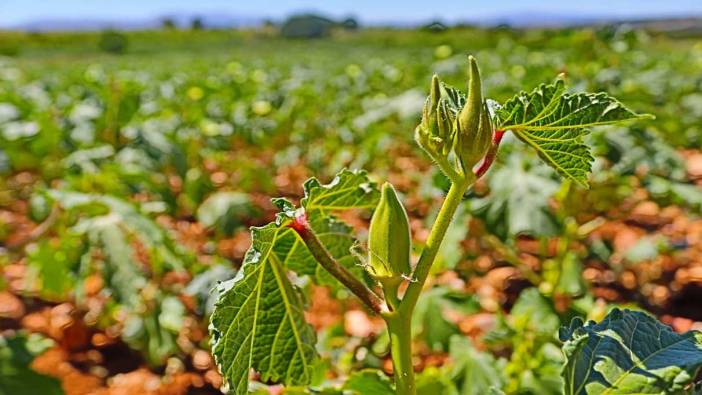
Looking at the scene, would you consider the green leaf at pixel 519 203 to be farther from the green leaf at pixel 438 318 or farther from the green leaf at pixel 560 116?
the green leaf at pixel 560 116

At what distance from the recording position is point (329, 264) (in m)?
0.86

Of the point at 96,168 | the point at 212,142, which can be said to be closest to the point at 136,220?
the point at 96,168

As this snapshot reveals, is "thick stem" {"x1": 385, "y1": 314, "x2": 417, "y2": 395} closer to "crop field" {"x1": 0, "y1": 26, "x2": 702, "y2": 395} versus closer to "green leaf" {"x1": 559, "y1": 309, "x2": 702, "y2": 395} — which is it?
"crop field" {"x1": 0, "y1": 26, "x2": 702, "y2": 395}

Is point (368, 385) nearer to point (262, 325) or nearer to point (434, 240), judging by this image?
point (262, 325)

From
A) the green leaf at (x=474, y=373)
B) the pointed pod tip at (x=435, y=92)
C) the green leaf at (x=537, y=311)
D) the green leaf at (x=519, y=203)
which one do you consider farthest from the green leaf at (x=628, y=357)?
the green leaf at (x=519, y=203)

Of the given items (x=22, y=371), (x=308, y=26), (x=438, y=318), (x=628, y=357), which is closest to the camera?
(x=628, y=357)

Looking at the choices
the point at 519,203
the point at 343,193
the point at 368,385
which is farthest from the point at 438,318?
the point at 343,193

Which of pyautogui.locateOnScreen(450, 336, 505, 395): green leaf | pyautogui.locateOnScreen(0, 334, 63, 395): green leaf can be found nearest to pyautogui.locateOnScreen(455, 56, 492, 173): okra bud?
pyautogui.locateOnScreen(450, 336, 505, 395): green leaf

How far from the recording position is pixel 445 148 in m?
0.81

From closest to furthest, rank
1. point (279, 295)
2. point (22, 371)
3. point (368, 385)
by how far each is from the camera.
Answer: point (279, 295) → point (368, 385) → point (22, 371)

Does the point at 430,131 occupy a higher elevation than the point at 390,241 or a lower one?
higher

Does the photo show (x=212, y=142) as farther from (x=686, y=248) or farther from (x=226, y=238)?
(x=686, y=248)

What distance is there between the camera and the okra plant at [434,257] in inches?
29.5

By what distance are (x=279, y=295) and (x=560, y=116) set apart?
0.40 m
